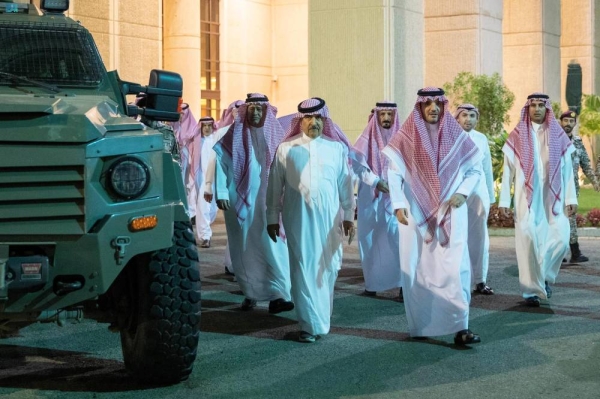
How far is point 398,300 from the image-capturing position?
11.1 m

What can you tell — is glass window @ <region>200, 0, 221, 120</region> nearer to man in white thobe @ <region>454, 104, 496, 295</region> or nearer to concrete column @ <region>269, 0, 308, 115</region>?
concrete column @ <region>269, 0, 308, 115</region>

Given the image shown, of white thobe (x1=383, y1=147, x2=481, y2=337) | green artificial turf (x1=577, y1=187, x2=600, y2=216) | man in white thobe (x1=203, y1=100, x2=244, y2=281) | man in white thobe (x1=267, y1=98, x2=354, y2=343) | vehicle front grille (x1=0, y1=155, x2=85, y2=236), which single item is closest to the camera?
vehicle front grille (x1=0, y1=155, x2=85, y2=236)

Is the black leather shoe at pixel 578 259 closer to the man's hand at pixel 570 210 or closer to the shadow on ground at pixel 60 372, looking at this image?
the man's hand at pixel 570 210

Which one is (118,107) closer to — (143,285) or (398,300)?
(143,285)

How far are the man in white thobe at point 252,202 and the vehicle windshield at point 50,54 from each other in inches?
125

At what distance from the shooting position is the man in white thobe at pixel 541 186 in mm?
11023

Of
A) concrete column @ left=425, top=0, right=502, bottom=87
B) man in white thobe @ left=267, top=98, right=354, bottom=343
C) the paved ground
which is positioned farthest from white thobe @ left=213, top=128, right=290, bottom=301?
concrete column @ left=425, top=0, right=502, bottom=87

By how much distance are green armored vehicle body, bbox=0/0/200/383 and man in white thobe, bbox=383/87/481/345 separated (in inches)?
93.2

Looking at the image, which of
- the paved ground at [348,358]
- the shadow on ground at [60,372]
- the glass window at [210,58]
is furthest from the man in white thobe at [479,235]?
the glass window at [210,58]

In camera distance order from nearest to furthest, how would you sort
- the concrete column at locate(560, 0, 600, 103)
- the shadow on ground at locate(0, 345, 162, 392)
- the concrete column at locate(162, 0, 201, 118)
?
the shadow on ground at locate(0, 345, 162, 392)
the concrete column at locate(162, 0, 201, 118)
the concrete column at locate(560, 0, 600, 103)

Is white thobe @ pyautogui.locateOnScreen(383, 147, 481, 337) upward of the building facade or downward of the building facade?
downward

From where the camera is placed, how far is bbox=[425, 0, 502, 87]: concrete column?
21.1m

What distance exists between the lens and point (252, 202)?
10.7 metres

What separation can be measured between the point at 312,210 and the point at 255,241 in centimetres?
147
